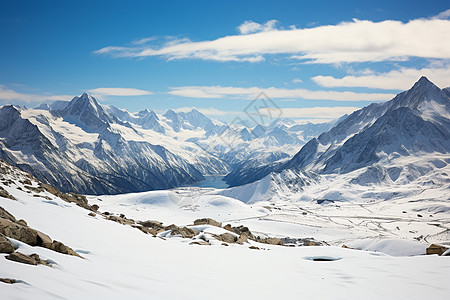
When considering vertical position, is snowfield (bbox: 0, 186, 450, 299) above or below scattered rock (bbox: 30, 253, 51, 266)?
below

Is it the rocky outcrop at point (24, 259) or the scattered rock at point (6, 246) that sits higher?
the scattered rock at point (6, 246)

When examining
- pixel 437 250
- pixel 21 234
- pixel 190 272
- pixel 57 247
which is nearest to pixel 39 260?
pixel 57 247

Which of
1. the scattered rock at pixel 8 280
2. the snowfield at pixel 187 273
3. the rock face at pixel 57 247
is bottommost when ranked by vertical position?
the snowfield at pixel 187 273

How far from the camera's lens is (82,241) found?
1764 cm

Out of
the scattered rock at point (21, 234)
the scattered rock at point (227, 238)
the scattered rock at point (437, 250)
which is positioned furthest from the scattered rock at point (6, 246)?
the scattered rock at point (437, 250)

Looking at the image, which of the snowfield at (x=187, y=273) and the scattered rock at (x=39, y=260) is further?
the scattered rock at (x=39, y=260)

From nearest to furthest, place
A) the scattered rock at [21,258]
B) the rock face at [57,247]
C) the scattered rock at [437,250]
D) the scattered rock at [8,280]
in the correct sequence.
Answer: the scattered rock at [8,280] → the scattered rock at [21,258] → the rock face at [57,247] → the scattered rock at [437,250]

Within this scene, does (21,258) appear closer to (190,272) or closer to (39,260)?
(39,260)

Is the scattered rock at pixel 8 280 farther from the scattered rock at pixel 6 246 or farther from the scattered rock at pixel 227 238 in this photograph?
the scattered rock at pixel 227 238

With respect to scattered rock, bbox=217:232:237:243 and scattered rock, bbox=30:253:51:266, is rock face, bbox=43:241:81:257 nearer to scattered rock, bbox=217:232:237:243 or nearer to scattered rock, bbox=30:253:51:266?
scattered rock, bbox=30:253:51:266

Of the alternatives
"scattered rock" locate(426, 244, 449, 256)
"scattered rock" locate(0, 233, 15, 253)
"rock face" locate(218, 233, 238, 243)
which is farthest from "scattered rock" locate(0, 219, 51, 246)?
"scattered rock" locate(426, 244, 449, 256)

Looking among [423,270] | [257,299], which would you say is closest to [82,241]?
[257,299]

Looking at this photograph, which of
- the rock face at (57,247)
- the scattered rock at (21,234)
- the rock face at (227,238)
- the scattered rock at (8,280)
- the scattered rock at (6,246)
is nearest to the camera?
the scattered rock at (8,280)

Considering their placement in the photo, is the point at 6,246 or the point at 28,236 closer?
the point at 6,246
